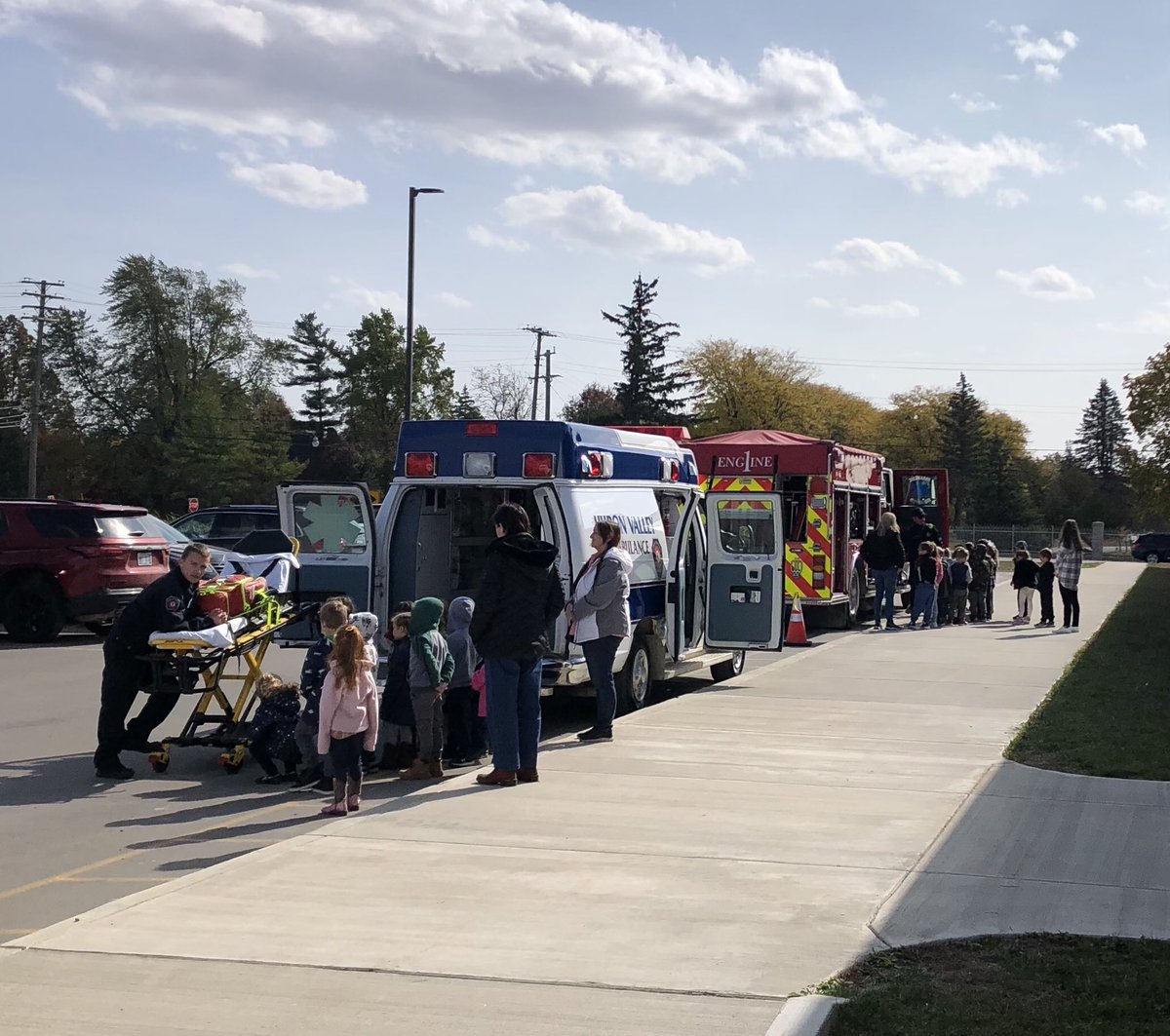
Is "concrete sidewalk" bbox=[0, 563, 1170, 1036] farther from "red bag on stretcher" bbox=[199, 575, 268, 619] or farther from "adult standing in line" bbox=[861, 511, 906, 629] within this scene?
"adult standing in line" bbox=[861, 511, 906, 629]

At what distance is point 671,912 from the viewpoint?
6.30m

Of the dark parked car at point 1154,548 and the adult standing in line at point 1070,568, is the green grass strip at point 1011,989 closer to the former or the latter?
the adult standing in line at point 1070,568

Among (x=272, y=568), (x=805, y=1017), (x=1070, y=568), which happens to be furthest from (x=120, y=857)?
(x=1070, y=568)

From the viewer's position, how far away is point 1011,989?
208 inches

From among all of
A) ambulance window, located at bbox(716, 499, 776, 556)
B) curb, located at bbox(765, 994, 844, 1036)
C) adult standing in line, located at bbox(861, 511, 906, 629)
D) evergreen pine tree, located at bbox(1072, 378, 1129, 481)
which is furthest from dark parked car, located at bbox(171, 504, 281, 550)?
evergreen pine tree, located at bbox(1072, 378, 1129, 481)

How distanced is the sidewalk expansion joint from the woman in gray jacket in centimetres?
576

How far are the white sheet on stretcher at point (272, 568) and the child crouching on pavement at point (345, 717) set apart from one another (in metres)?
2.44

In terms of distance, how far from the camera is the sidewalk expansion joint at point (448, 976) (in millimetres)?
5191

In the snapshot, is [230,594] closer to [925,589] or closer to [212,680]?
[212,680]

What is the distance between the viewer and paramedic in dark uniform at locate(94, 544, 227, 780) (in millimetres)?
10008

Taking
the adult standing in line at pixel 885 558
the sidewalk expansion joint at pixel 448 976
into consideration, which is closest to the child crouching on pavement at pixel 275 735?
the sidewalk expansion joint at pixel 448 976

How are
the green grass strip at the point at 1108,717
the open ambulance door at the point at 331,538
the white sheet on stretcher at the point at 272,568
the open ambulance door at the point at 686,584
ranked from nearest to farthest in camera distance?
the green grass strip at the point at 1108,717 → the white sheet on stretcher at the point at 272,568 → the open ambulance door at the point at 331,538 → the open ambulance door at the point at 686,584

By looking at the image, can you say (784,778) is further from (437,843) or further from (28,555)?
(28,555)

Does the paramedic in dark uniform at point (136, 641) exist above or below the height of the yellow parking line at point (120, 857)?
above
